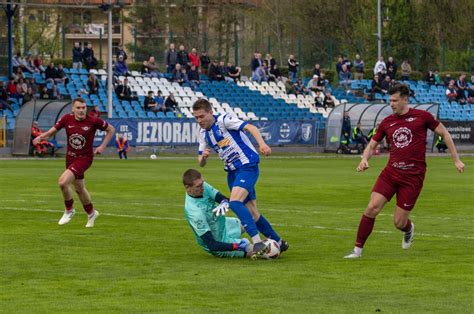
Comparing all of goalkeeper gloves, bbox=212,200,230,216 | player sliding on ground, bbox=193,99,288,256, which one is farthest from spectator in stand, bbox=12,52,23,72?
goalkeeper gloves, bbox=212,200,230,216

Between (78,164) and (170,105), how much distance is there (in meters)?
40.4

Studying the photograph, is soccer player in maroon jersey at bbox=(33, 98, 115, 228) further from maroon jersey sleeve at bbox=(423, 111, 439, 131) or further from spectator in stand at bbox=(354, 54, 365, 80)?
spectator in stand at bbox=(354, 54, 365, 80)

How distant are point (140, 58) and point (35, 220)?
53384 millimetres

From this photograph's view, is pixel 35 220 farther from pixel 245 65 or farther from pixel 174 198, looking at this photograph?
pixel 245 65

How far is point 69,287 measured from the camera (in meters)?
13.0

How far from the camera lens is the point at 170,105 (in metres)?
60.6

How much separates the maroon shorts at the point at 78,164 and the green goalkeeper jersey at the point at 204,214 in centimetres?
490

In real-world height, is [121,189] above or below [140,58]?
below

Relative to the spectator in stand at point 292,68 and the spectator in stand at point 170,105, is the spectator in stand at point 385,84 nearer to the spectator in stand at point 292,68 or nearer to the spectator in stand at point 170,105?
the spectator in stand at point 292,68

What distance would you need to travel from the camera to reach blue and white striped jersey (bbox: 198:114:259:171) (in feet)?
51.5

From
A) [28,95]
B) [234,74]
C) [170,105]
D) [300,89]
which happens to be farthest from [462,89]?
[28,95]

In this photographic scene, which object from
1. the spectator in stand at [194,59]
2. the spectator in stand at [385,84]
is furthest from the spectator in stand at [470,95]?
the spectator in stand at [194,59]

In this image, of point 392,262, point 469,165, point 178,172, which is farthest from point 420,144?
point 469,165

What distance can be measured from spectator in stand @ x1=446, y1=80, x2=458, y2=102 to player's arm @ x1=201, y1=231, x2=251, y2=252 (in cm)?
5759
